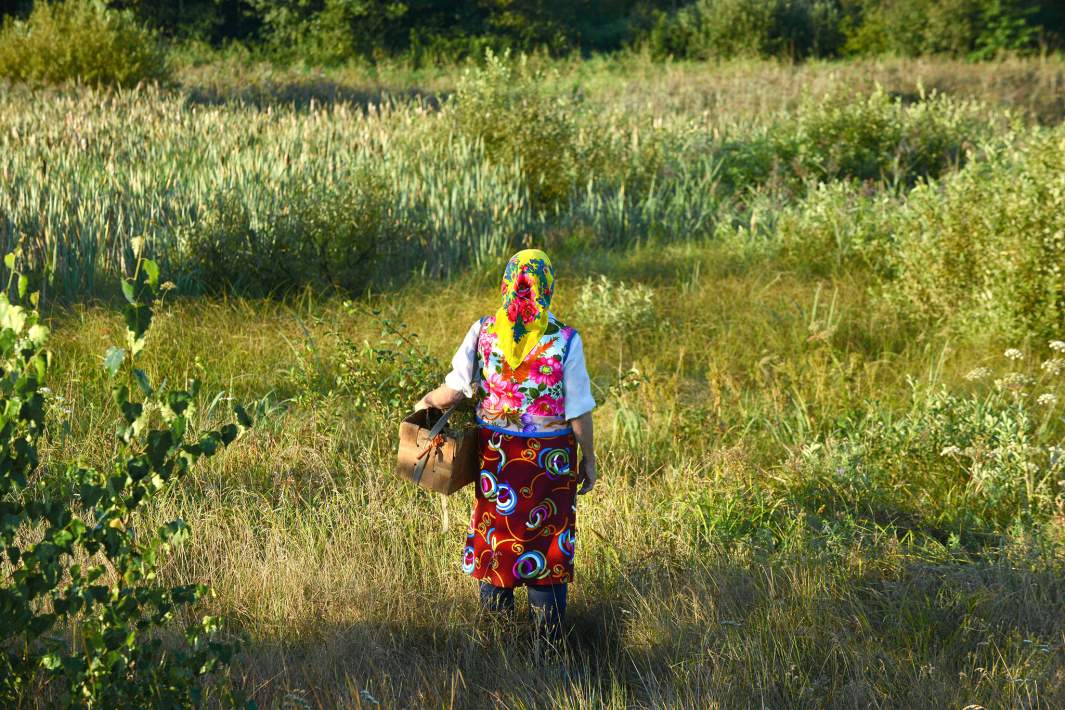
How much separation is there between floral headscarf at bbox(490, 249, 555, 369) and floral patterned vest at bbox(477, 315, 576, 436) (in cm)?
3

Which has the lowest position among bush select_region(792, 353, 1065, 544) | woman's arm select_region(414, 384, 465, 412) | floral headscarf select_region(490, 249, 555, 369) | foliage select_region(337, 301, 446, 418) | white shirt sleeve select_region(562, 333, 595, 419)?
bush select_region(792, 353, 1065, 544)

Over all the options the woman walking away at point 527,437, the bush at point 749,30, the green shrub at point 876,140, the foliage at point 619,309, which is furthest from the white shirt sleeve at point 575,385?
the bush at point 749,30

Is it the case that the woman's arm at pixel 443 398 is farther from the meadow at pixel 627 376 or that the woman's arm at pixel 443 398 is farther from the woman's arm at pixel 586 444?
the meadow at pixel 627 376

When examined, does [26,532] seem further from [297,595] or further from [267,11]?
[267,11]

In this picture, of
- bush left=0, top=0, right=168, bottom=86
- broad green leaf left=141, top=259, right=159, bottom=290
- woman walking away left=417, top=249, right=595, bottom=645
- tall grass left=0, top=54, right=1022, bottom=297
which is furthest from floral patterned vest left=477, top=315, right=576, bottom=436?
bush left=0, top=0, right=168, bottom=86

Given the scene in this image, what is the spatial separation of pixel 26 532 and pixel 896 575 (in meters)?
2.72

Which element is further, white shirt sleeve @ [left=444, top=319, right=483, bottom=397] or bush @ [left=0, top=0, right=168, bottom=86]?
bush @ [left=0, top=0, right=168, bottom=86]

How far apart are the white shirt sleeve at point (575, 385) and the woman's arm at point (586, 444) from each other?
0.09ft

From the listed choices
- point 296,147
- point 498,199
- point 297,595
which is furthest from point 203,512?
point 296,147

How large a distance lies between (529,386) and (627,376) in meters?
1.72

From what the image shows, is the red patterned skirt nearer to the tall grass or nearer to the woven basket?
the woven basket

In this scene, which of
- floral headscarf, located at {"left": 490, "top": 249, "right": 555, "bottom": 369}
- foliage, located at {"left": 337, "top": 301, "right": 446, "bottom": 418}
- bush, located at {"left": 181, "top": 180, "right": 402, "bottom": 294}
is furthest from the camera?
bush, located at {"left": 181, "top": 180, "right": 402, "bottom": 294}

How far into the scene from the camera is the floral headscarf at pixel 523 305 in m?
2.71

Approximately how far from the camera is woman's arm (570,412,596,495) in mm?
2801
